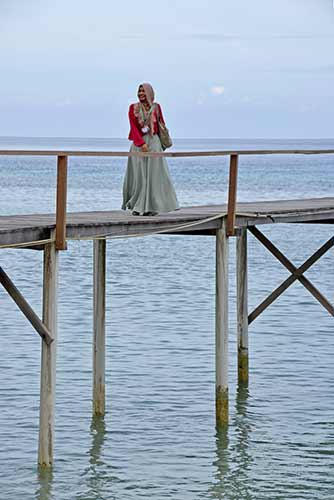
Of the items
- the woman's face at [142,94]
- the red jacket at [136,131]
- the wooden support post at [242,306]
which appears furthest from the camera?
the wooden support post at [242,306]

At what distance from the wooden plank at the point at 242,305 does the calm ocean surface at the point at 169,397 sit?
0.28 meters

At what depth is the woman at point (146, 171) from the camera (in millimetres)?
13734

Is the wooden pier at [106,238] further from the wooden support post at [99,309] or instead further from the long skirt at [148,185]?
the long skirt at [148,185]

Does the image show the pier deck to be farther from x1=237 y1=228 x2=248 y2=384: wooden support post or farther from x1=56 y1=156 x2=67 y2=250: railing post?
x1=237 y1=228 x2=248 y2=384: wooden support post

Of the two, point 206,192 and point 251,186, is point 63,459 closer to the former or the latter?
point 206,192

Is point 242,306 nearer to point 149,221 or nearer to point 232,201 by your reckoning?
point 232,201

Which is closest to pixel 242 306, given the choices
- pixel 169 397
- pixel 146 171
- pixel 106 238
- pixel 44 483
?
pixel 169 397

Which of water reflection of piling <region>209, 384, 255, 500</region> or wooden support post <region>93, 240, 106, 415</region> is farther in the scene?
wooden support post <region>93, 240, 106, 415</region>

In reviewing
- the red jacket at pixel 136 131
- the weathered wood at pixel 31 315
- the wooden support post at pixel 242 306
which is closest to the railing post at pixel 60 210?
the weathered wood at pixel 31 315

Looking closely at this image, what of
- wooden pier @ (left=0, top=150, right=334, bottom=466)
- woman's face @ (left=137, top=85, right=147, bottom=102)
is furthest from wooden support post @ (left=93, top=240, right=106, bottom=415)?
woman's face @ (left=137, top=85, right=147, bottom=102)

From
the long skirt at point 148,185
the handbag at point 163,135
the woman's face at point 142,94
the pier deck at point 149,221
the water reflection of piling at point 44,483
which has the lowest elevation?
the water reflection of piling at point 44,483

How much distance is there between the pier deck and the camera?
1141 cm

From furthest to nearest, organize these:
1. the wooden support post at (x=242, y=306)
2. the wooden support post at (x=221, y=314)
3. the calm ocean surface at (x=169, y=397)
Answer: the wooden support post at (x=242, y=306)
the wooden support post at (x=221, y=314)
the calm ocean surface at (x=169, y=397)

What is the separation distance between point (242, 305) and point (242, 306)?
11 mm
